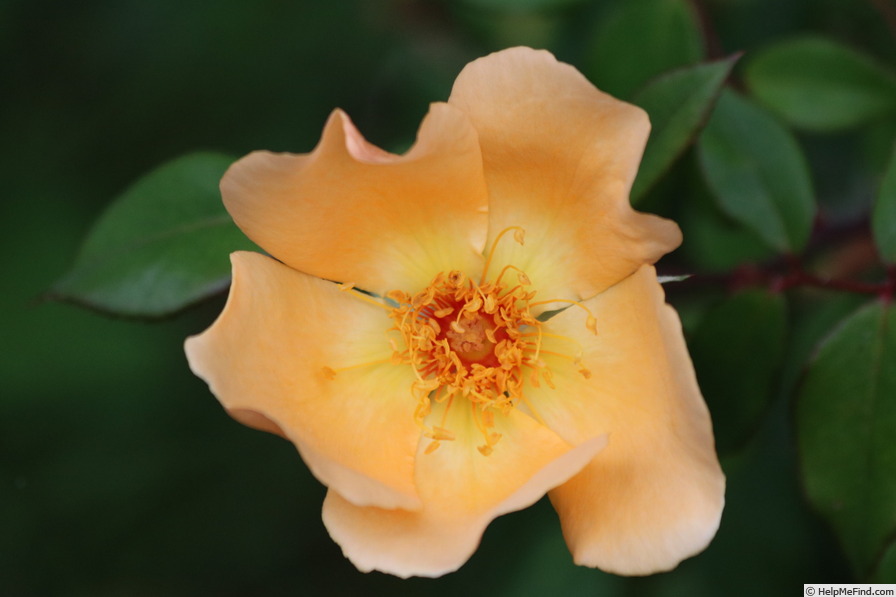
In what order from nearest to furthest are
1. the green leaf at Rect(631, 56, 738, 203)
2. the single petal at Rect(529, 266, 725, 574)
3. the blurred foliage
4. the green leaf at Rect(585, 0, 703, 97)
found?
1. the single petal at Rect(529, 266, 725, 574)
2. the green leaf at Rect(631, 56, 738, 203)
3. the green leaf at Rect(585, 0, 703, 97)
4. the blurred foliage

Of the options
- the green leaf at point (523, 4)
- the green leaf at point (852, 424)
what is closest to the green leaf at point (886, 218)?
the green leaf at point (852, 424)

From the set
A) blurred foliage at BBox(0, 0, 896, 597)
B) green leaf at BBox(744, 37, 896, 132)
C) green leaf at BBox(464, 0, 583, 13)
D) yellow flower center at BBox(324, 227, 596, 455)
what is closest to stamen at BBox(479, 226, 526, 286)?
yellow flower center at BBox(324, 227, 596, 455)

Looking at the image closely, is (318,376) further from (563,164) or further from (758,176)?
(758,176)

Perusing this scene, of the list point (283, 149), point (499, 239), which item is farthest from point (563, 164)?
point (283, 149)

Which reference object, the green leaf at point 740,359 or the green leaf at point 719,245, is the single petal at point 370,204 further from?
the green leaf at point 719,245

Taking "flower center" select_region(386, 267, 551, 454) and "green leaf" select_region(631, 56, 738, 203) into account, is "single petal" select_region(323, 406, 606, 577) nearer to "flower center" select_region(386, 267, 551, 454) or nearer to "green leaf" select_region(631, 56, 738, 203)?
"flower center" select_region(386, 267, 551, 454)

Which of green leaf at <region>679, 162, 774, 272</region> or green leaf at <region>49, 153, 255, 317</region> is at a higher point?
green leaf at <region>49, 153, 255, 317</region>
